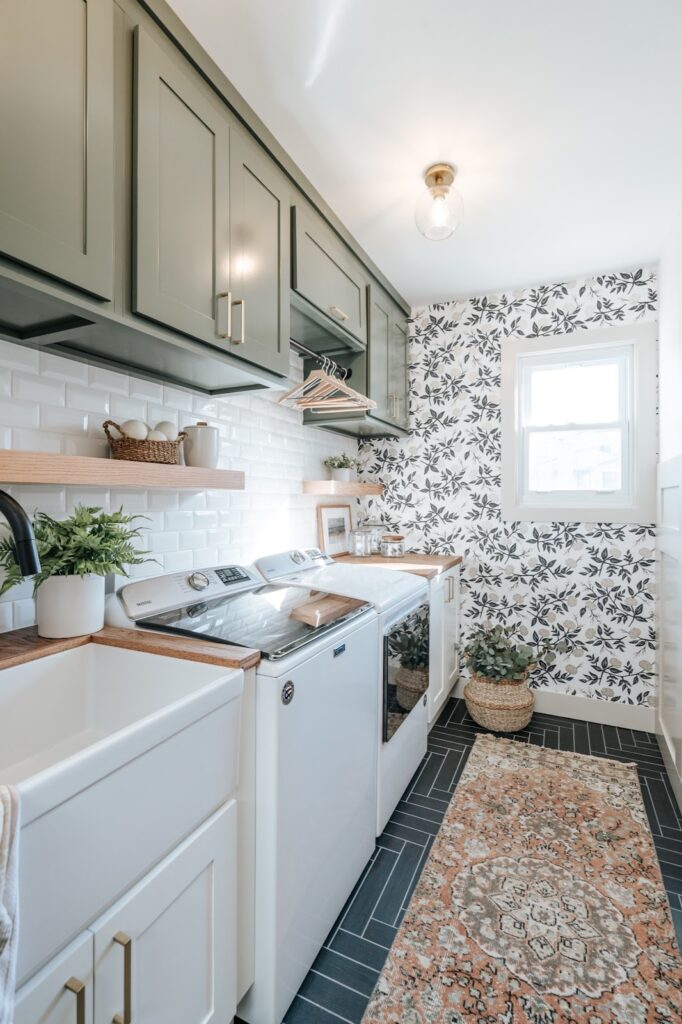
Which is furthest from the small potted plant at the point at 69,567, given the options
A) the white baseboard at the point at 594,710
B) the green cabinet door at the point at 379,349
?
the white baseboard at the point at 594,710

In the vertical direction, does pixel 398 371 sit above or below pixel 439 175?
below

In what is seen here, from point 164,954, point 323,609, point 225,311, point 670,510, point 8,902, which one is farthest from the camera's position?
point 670,510

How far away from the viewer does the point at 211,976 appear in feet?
3.29

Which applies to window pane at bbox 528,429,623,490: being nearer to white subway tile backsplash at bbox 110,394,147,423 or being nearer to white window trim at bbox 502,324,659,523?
white window trim at bbox 502,324,659,523

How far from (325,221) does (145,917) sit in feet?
7.54

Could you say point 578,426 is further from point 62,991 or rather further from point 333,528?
point 62,991

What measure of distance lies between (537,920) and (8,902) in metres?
1.53

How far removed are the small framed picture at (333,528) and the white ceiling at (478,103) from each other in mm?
1426

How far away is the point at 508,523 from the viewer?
3.01 metres

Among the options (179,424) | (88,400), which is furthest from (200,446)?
(88,400)

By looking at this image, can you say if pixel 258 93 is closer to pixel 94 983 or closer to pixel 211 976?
pixel 94 983

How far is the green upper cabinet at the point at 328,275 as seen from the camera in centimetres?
186

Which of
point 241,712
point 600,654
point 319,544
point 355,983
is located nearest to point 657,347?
point 600,654

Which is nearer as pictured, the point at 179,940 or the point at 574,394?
the point at 179,940
